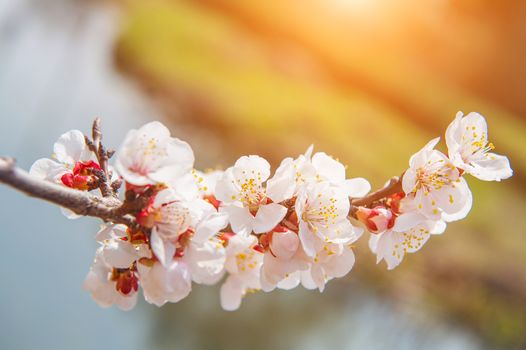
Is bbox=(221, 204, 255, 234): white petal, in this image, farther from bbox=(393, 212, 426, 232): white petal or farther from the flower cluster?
bbox=(393, 212, 426, 232): white petal

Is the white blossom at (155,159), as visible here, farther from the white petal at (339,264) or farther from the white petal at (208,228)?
the white petal at (339,264)

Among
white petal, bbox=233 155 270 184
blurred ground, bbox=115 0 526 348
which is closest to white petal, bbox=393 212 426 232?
white petal, bbox=233 155 270 184

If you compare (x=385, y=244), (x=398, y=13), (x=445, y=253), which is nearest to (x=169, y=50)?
(x=445, y=253)

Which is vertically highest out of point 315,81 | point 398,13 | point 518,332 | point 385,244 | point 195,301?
point 398,13

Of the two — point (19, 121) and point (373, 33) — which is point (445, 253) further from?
point (373, 33)

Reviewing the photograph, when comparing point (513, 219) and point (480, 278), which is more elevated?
point (513, 219)

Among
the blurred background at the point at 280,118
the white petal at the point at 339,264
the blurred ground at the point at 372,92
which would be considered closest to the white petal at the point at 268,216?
the white petal at the point at 339,264

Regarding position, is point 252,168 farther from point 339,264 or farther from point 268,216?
point 339,264
